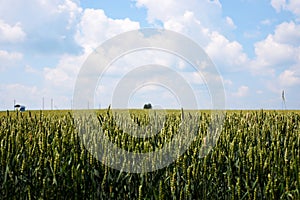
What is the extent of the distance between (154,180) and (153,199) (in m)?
0.20

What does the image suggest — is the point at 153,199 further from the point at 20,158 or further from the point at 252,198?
the point at 20,158

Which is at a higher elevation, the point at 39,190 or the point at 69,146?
the point at 69,146

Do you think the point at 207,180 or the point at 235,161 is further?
the point at 235,161

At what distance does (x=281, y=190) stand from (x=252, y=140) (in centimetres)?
130

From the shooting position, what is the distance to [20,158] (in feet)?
11.4

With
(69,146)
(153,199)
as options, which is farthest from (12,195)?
(153,199)

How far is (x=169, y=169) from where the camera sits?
319 centimetres

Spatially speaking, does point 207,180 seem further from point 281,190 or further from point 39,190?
point 39,190

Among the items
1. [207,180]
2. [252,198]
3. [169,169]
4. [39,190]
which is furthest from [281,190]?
[39,190]

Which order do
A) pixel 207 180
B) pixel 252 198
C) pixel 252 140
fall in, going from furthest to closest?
pixel 252 140 → pixel 207 180 → pixel 252 198

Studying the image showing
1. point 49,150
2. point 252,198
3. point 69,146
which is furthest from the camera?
point 69,146

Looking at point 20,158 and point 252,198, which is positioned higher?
point 20,158

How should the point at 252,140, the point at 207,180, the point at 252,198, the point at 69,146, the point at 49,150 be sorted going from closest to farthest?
1. the point at 252,198
2. the point at 207,180
3. the point at 49,150
4. the point at 69,146
5. the point at 252,140

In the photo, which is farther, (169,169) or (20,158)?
(20,158)
